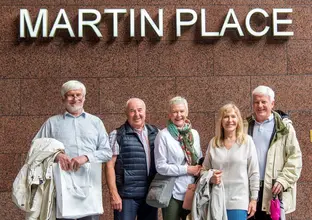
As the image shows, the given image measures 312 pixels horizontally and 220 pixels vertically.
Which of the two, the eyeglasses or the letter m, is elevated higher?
the letter m

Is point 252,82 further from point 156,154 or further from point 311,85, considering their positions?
point 156,154

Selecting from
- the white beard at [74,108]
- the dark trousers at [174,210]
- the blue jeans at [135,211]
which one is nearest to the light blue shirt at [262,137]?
the dark trousers at [174,210]

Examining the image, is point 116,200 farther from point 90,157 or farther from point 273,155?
point 273,155

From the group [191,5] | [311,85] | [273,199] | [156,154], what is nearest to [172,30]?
[191,5]

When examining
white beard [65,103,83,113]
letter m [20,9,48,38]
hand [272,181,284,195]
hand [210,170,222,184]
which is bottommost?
hand [272,181,284,195]

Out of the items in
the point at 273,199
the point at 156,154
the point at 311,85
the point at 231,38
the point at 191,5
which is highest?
the point at 191,5

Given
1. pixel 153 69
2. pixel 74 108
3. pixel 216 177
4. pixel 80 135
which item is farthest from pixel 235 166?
pixel 153 69

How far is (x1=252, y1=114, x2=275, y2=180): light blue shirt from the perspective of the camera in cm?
499

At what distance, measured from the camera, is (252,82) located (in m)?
7.37

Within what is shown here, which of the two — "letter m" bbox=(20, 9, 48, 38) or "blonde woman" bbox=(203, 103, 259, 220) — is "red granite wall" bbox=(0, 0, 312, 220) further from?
"blonde woman" bbox=(203, 103, 259, 220)

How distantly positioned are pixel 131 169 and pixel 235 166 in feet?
3.42

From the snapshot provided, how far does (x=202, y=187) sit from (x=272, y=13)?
3616mm

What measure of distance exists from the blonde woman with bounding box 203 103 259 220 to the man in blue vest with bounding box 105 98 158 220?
26.8 inches

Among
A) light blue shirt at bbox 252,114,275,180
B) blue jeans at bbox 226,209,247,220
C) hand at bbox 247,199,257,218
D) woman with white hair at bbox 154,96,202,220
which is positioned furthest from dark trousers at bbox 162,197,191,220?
light blue shirt at bbox 252,114,275,180
